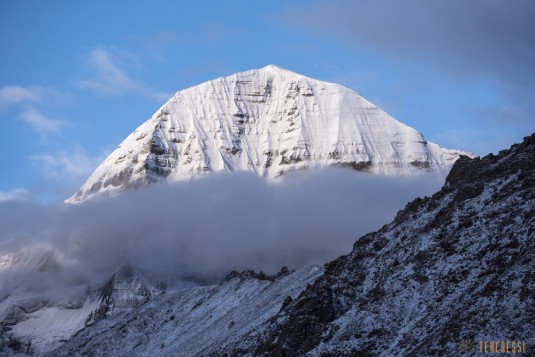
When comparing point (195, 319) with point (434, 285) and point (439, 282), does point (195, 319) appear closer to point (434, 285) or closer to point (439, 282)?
point (434, 285)

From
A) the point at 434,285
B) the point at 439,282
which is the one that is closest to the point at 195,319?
the point at 434,285

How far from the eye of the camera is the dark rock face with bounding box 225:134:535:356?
89.7m

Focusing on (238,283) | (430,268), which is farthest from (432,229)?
(238,283)

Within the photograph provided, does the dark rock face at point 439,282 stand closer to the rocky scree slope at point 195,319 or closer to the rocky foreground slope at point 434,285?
the rocky foreground slope at point 434,285

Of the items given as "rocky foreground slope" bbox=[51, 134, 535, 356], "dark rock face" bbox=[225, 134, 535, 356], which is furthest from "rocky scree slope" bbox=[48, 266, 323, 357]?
"dark rock face" bbox=[225, 134, 535, 356]

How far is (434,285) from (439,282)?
65 centimetres

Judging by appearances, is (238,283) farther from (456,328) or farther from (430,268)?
(456,328)

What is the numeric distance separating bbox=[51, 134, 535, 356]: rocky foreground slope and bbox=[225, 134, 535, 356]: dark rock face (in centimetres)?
14

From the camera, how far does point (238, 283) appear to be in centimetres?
17812

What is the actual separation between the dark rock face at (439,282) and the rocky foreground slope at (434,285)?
14 centimetres

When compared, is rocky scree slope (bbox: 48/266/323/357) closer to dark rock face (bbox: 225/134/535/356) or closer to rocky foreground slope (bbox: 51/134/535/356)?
rocky foreground slope (bbox: 51/134/535/356)

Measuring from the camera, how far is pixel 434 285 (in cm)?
10362

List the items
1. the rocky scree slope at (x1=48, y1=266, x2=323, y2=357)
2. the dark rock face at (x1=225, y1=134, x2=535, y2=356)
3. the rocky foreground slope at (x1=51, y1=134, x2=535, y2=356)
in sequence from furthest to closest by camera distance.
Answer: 1. the rocky scree slope at (x1=48, y1=266, x2=323, y2=357)
2. the rocky foreground slope at (x1=51, y1=134, x2=535, y2=356)
3. the dark rock face at (x1=225, y1=134, x2=535, y2=356)

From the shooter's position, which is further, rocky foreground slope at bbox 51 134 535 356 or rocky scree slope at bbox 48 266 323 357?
rocky scree slope at bbox 48 266 323 357
